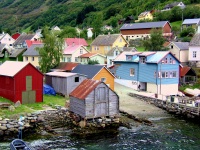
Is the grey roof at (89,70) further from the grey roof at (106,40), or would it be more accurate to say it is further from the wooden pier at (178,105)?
the grey roof at (106,40)

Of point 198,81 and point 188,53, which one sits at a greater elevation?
point 188,53

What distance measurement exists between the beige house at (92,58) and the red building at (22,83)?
26654 millimetres

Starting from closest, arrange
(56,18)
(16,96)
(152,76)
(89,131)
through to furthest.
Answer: (89,131) < (16,96) < (152,76) < (56,18)

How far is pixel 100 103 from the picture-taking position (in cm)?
3372

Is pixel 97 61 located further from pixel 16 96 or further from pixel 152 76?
pixel 16 96

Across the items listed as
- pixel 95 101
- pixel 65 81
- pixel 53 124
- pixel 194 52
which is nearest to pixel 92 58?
pixel 194 52

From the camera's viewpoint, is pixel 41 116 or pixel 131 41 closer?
pixel 41 116

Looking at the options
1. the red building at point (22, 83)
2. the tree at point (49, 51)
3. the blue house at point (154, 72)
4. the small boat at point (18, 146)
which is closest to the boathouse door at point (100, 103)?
the red building at point (22, 83)

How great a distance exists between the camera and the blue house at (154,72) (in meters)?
49.3

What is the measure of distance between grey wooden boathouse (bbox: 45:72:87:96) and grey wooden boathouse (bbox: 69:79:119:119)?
8279 millimetres

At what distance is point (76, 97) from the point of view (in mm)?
34344

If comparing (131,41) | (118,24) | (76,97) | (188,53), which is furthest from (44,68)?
(118,24)

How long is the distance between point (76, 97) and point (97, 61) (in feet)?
99.1

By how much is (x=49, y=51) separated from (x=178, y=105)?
22129 mm
